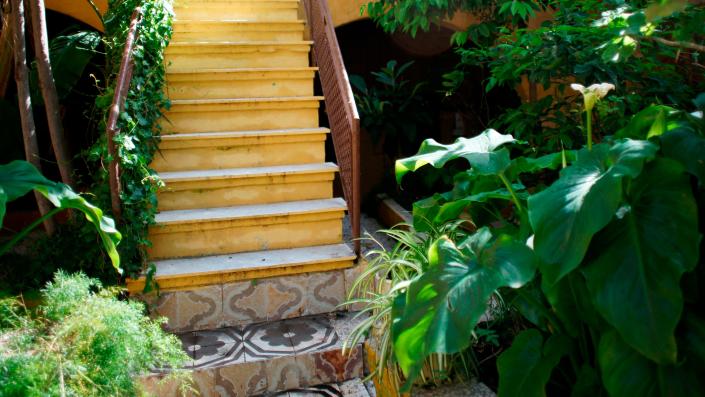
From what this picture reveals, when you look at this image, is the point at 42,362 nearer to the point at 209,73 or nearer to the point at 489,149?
the point at 489,149

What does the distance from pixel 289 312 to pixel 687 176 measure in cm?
238

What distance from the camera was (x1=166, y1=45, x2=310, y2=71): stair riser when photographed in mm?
4898

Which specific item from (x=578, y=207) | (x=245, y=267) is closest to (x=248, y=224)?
(x=245, y=267)

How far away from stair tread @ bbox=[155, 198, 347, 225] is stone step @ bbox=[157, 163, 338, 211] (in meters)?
0.06

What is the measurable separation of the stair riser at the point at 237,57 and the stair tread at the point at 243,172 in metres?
1.03

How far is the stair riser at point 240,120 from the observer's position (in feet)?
14.7

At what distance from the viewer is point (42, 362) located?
210 cm

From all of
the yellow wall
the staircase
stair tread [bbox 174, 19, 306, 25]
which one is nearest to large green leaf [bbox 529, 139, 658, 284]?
the staircase

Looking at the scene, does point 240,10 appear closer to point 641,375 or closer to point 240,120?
point 240,120

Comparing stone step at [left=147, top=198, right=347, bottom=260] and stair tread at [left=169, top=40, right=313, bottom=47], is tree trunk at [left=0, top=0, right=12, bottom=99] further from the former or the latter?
stone step at [left=147, top=198, right=347, bottom=260]

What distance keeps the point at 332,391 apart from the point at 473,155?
1.50m

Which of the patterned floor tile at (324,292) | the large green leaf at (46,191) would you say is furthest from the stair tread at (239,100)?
the large green leaf at (46,191)

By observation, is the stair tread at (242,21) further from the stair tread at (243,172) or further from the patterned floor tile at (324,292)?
the patterned floor tile at (324,292)

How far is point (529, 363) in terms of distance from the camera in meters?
2.18
